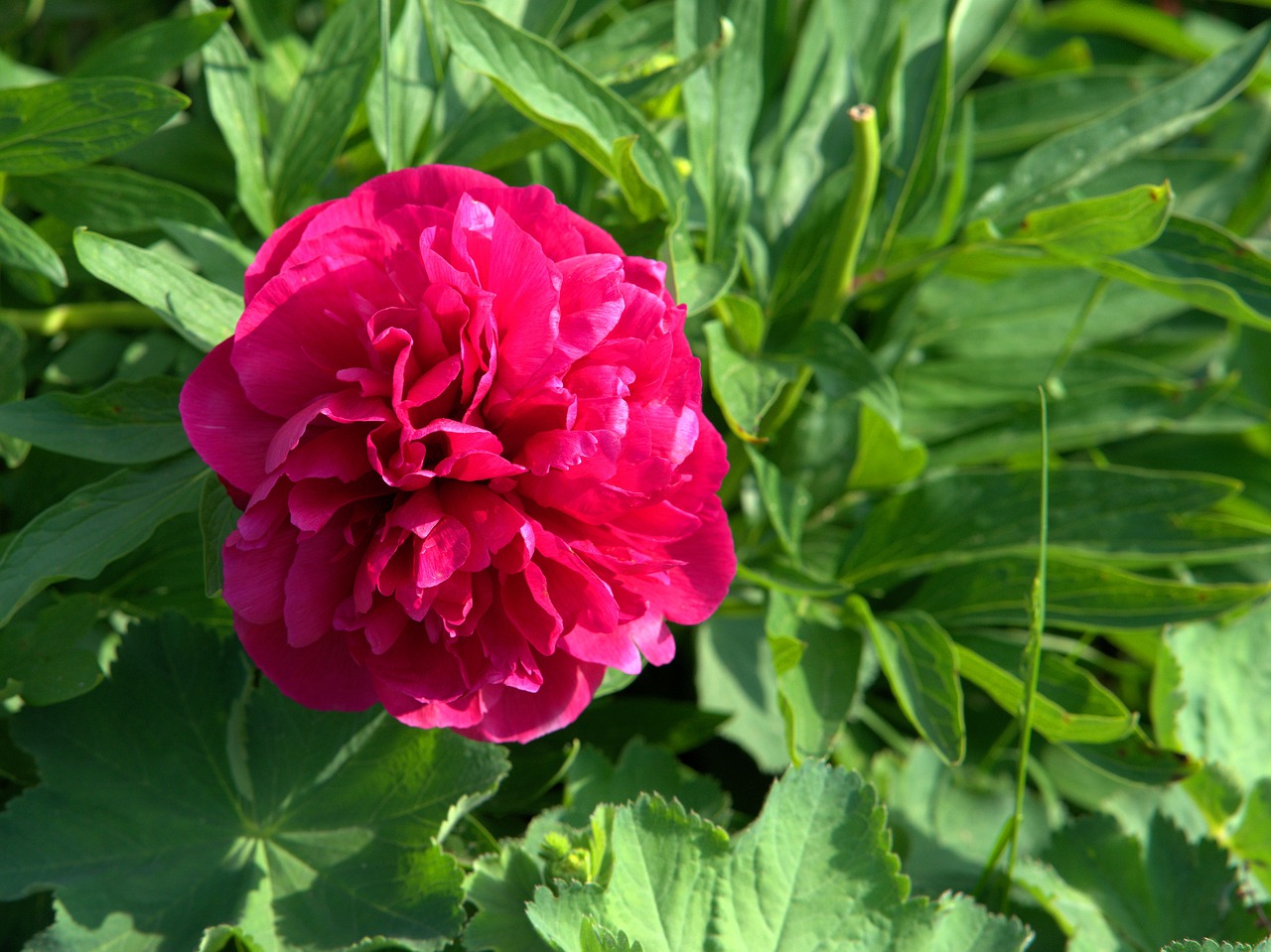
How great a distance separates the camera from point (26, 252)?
0.86 m

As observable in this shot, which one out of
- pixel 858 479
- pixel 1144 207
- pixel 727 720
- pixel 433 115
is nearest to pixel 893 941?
pixel 727 720

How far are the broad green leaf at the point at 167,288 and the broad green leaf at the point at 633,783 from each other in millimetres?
504

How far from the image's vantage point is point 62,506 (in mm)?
808

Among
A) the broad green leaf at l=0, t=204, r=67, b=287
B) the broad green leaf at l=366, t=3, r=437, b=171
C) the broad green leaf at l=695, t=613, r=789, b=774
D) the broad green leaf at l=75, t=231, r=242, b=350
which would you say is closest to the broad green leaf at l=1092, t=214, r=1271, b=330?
the broad green leaf at l=695, t=613, r=789, b=774

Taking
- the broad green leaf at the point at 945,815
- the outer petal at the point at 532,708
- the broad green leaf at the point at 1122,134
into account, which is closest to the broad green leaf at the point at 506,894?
the outer petal at the point at 532,708

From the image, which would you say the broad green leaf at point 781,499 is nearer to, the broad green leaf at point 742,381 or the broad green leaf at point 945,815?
the broad green leaf at point 742,381

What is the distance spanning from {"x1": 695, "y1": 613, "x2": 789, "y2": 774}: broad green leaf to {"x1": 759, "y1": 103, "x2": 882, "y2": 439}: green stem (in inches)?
9.5

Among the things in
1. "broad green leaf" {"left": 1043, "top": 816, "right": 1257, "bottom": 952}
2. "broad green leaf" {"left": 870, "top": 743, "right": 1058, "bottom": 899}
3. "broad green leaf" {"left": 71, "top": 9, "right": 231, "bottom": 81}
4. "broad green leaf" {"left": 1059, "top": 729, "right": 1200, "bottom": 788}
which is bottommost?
"broad green leaf" {"left": 870, "top": 743, "right": 1058, "bottom": 899}

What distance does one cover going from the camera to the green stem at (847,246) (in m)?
0.95

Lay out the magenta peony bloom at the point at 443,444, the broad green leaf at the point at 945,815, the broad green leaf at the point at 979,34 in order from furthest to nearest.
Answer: the broad green leaf at the point at 979,34 → the broad green leaf at the point at 945,815 → the magenta peony bloom at the point at 443,444

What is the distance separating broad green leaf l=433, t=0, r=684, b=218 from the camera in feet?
2.75

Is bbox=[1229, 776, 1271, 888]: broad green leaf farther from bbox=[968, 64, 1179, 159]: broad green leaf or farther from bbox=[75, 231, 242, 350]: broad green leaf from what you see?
bbox=[75, 231, 242, 350]: broad green leaf

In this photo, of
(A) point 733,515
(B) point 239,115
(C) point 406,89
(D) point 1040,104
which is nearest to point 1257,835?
(A) point 733,515

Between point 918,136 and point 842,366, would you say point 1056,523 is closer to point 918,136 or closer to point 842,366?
point 842,366
